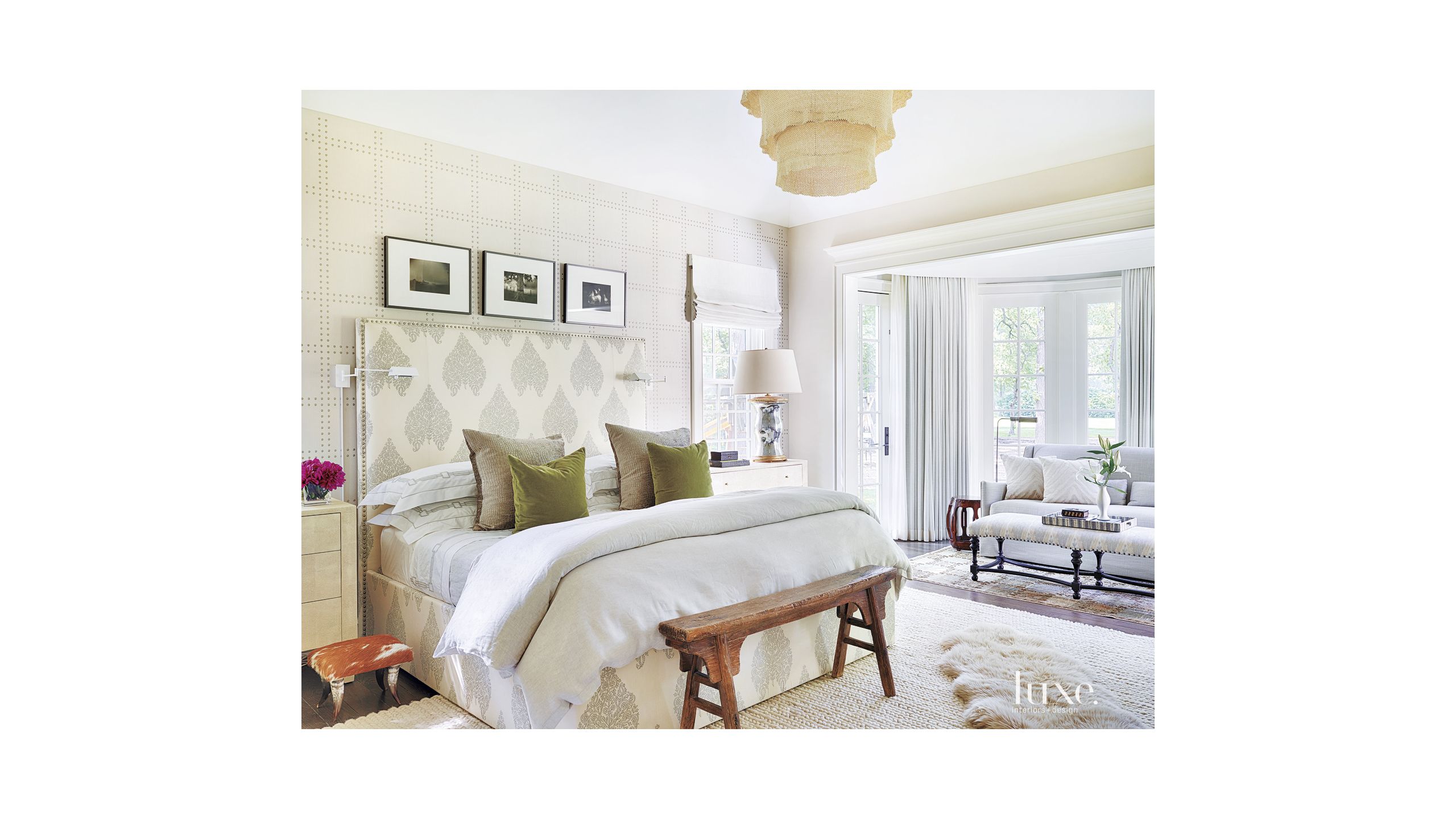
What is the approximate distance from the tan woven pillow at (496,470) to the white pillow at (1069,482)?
358 centimetres

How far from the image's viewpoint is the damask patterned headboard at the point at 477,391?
3270mm

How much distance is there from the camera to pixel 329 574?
280 centimetres

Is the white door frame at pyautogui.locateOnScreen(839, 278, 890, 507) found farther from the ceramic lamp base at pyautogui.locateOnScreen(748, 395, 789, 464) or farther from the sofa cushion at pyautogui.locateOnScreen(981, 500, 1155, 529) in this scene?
the sofa cushion at pyautogui.locateOnScreen(981, 500, 1155, 529)

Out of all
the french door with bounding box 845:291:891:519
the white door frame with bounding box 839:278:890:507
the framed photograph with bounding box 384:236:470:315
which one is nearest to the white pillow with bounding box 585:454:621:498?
the framed photograph with bounding box 384:236:470:315

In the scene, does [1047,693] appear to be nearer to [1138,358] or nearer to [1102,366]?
[1138,358]

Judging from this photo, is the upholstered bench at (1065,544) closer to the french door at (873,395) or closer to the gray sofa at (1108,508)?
the gray sofa at (1108,508)

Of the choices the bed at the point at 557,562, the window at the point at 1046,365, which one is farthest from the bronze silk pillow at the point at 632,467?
the window at the point at 1046,365

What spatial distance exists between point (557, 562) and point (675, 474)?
4.19 ft

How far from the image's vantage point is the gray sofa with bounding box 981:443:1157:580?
439 cm

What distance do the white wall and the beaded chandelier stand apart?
1.94 metres
